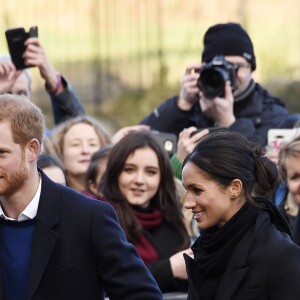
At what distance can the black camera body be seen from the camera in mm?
5984

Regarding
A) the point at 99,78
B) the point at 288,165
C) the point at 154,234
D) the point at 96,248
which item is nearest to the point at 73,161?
the point at 154,234

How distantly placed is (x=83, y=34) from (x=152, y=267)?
17.3 ft

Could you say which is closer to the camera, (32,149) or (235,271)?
(235,271)

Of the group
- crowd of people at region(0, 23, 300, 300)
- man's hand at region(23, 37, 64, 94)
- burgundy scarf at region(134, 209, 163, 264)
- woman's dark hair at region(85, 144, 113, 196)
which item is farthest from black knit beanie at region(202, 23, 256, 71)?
crowd of people at region(0, 23, 300, 300)

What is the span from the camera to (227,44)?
633cm

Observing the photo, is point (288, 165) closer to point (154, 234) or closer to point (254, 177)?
point (154, 234)

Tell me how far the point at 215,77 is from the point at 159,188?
71 centimetres

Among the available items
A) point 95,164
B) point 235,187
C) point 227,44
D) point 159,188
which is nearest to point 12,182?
point 235,187

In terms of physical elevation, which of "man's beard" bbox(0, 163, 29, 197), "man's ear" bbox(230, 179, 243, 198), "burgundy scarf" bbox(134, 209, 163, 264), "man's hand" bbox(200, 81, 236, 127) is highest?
"man's beard" bbox(0, 163, 29, 197)

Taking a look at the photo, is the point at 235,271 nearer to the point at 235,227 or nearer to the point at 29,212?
the point at 235,227

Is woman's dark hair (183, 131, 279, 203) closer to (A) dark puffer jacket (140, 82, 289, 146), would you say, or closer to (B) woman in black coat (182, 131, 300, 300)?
(B) woman in black coat (182, 131, 300, 300)

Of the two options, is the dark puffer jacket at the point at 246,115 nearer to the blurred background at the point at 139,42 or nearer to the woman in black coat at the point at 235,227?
the woman in black coat at the point at 235,227

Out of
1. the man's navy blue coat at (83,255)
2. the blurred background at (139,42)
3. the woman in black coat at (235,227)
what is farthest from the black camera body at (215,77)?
the blurred background at (139,42)

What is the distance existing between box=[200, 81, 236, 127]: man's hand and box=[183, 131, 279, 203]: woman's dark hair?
1.85 metres
